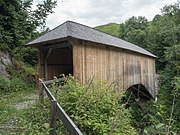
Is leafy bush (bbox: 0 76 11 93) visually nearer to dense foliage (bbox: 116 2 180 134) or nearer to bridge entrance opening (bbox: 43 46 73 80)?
bridge entrance opening (bbox: 43 46 73 80)

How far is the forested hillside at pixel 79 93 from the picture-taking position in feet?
11.9

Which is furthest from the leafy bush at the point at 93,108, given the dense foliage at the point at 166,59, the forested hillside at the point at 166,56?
the forested hillside at the point at 166,56

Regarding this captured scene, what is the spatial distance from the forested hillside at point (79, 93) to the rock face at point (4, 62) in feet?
0.60

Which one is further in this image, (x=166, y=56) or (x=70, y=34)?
(x=166, y=56)

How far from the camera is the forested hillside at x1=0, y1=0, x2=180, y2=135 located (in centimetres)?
363

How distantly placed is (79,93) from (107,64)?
15.5ft

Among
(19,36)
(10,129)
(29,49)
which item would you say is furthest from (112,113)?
(29,49)

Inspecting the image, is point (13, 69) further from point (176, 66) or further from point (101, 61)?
point (176, 66)

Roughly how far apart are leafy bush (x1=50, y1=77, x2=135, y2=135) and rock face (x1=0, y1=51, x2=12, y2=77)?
243 inches

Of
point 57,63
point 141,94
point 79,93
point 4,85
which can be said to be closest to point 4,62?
point 4,85

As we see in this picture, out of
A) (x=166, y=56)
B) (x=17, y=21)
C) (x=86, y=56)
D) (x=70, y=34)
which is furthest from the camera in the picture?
(x=166, y=56)

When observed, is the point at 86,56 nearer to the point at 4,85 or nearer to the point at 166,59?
the point at 4,85

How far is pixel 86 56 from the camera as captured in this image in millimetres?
7410

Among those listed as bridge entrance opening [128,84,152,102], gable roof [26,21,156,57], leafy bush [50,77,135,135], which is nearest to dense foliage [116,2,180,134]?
bridge entrance opening [128,84,152,102]
